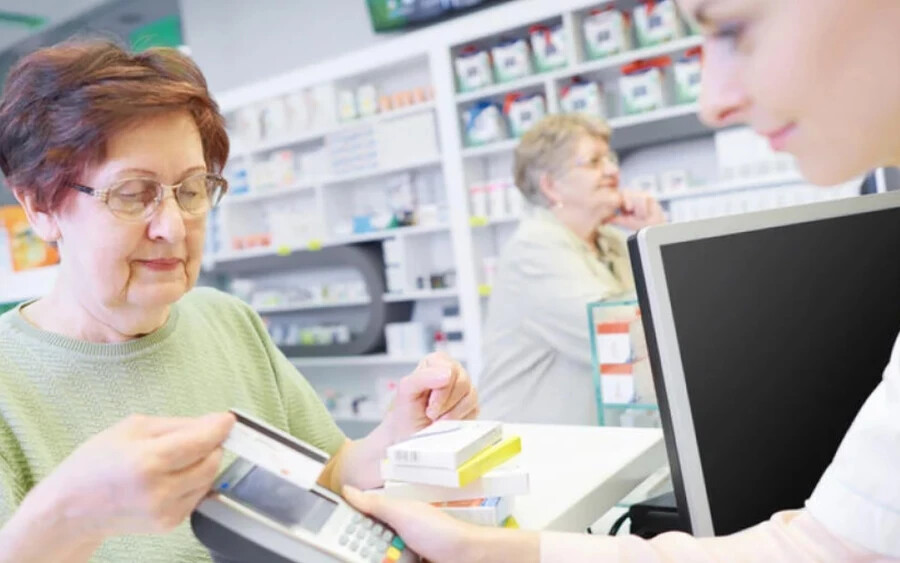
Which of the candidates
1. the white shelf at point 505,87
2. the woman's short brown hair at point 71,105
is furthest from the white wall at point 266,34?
the woman's short brown hair at point 71,105

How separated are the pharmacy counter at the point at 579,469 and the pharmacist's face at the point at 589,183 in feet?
4.80

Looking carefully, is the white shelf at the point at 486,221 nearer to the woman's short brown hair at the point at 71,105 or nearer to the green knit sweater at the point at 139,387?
the green knit sweater at the point at 139,387

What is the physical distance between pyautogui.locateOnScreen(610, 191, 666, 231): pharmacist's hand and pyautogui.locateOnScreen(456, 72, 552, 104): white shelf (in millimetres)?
1593

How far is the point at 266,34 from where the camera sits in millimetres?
6043

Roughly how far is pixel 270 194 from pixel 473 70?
6.37ft

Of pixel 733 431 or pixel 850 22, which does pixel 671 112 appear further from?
pixel 850 22

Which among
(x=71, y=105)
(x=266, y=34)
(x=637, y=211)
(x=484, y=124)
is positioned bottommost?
(x=637, y=211)

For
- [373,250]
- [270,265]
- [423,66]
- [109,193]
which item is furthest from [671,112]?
[109,193]

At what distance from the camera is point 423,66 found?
5.23m

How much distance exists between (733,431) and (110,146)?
91 cm

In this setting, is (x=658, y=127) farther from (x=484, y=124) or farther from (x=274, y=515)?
(x=274, y=515)

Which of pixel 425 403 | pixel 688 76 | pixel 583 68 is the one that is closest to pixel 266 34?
pixel 583 68

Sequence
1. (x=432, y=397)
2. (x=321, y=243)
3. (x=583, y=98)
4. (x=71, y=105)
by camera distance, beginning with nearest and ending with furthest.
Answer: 1. (x=71, y=105)
2. (x=432, y=397)
3. (x=583, y=98)
4. (x=321, y=243)

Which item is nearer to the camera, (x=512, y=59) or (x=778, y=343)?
(x=778, y=343)
